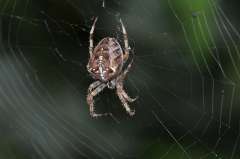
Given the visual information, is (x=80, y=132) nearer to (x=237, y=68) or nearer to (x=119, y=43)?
(x=119, y=43)

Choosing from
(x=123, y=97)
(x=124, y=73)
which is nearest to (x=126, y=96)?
(x=123, y=97)

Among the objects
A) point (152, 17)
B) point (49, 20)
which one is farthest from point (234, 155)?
point (49, 20)

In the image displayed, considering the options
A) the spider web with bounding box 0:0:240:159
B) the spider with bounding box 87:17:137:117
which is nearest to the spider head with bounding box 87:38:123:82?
the spider with bounding box 87:17:137:117

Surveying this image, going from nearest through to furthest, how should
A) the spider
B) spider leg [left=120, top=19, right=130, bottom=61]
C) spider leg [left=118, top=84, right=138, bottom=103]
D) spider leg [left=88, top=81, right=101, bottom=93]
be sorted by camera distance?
spider leg [left=120, top=19, right=130, bottom=61]
the spider
spider leg [left=118, top=84, right=138, bottom=103]
spider leg [left=88, top=81, right=101, bottom=93]

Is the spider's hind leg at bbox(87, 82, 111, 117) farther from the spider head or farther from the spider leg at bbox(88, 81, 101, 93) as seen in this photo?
the spider head

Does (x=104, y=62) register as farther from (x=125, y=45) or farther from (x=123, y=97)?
(x=123, y=97)

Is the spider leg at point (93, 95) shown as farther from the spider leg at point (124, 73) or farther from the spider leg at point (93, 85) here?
the spider leg at point (124, 73)
